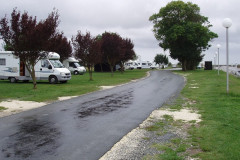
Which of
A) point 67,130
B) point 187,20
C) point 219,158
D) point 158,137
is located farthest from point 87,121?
point 187,20

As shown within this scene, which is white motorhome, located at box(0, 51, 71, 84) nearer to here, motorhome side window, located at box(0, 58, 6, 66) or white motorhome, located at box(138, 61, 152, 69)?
motorhome side window, located at box(0, 58, 6, 66)

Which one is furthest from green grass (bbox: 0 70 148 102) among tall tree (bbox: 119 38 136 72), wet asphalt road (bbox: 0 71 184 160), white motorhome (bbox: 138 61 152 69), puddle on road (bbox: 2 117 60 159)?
white motorhome (bbox: 138 61 152 69)

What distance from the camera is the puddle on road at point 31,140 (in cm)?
562

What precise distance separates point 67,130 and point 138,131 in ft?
6.08

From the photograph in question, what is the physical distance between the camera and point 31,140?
650cm

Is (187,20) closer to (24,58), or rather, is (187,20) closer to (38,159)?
(24,58)

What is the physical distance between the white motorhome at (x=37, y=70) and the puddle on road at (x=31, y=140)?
53.1 ft

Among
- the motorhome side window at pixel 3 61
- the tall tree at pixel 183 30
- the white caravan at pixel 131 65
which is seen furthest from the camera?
the white caravan at pixel 131 65

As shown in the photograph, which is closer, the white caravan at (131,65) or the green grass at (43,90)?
the green grass at (43,90)

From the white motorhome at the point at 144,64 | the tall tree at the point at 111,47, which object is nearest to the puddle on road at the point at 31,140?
the tall tree at the point at 111,47

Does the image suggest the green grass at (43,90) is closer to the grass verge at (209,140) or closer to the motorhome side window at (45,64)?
the motorhome side window at (45,64)

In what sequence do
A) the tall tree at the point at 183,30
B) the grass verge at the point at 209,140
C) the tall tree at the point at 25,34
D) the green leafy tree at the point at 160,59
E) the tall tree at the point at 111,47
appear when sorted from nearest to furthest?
the grass verge at the point at 209,140 → the tall tree at the point at 25,34 → the tall tree at the point at 111,47 → the tall tree at the point at 183,30 → the green leafy tree at the point at 160,59

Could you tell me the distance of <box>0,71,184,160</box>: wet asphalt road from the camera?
5586mm

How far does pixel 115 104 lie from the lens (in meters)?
12.2
